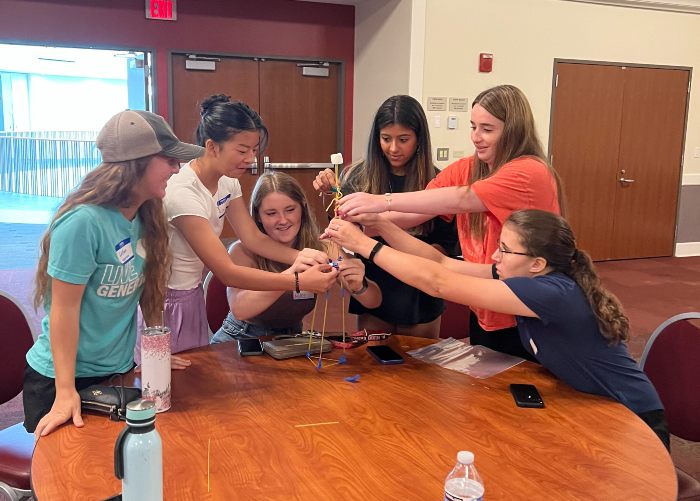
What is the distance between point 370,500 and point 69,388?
857mm

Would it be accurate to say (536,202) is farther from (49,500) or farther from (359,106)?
(359,106)

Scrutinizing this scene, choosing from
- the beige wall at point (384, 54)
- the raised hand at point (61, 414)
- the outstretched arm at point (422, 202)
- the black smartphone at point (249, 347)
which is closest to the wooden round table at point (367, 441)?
the raised hand at point (61, 414)

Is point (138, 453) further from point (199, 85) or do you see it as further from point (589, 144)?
point (589, 144)

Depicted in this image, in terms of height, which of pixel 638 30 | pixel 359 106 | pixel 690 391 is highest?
pixel 638 30

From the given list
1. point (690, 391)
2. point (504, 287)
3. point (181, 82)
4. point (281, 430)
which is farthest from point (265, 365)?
point (181, 82)

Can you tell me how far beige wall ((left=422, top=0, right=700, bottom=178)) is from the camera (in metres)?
6.28

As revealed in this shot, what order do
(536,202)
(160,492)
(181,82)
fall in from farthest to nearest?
(181,82), (536,202), (160,492)

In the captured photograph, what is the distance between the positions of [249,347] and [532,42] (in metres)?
5.71

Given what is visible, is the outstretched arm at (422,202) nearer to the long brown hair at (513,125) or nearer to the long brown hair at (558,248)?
the long brown hair at (513,125)

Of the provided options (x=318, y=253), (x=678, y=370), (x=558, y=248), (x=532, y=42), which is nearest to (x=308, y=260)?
(x=318, y=253)

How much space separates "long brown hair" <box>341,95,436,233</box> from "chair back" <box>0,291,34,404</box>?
138cm

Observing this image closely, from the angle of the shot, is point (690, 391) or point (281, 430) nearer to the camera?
point (281, 430)

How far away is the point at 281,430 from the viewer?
5.19 ft

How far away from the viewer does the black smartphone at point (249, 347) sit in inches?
84.0
